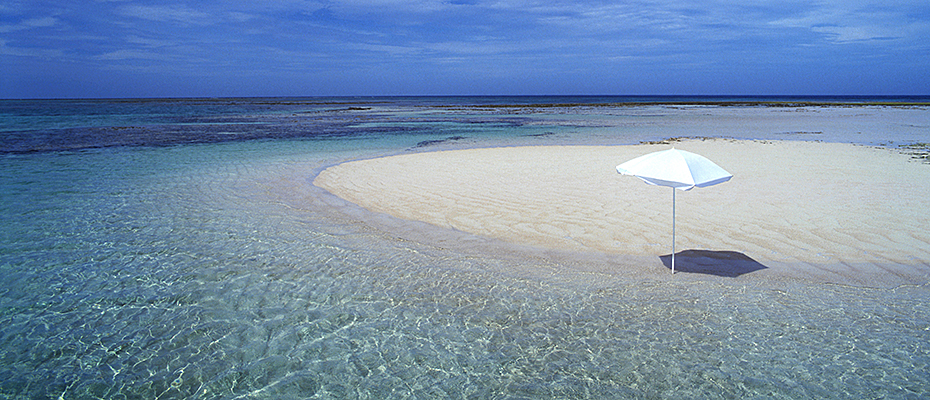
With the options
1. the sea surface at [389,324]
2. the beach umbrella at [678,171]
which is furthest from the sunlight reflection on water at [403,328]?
the beach umbrella at [678,171]

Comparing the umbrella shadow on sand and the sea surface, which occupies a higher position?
the umbrella shadow on sand

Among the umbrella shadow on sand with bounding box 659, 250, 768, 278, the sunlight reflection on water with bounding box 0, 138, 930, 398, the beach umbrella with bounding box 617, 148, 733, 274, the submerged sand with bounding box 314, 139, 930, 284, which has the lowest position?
the sunlight reflection on water with bounding box 0, 138, 930, 398

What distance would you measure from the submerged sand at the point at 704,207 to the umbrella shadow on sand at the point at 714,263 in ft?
0.14

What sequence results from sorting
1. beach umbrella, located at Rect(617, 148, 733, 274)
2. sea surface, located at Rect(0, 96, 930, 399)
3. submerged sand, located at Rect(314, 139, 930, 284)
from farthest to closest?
submerged sand, located at Rect(314, 139, 930, 284) < beach umbrella, located at Rect(617, 148, 733, 274) < sea surface, located at Rect(0, 96, 930, 399)

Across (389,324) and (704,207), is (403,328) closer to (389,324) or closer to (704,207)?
(389,324)

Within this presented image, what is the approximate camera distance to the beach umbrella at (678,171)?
5938 mm

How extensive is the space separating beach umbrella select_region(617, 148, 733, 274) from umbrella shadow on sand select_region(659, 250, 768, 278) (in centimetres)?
124

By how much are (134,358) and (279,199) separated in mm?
7191

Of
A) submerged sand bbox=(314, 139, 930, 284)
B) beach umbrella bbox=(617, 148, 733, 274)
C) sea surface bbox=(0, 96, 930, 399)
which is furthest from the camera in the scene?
submerged sand bbox=(314, 139, 930, 284)

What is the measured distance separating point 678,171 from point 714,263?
2.04 metres

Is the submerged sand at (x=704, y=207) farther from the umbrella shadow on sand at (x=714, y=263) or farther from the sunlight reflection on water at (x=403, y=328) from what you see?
the sunlight reflection on water at (x=403, y=328)

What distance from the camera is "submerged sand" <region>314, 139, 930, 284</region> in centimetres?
748

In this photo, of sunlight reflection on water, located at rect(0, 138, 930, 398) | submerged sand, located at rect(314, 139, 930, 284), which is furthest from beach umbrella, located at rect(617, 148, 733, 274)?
submerged sand, located at rect(314, 139, 930, 284)

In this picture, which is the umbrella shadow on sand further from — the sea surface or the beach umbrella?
the beach umbrella
